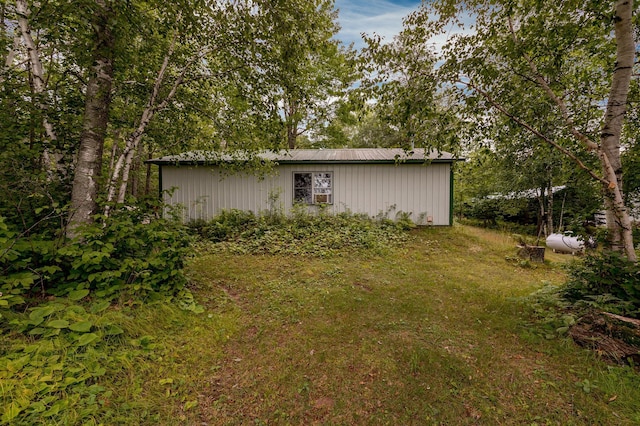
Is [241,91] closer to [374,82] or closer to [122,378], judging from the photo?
[374,82]

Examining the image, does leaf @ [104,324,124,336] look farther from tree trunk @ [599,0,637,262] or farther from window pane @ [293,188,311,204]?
window pane @ [293,188,311,204]

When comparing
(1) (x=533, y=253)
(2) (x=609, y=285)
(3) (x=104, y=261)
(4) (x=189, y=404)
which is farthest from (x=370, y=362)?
(1) (x=533, y=253)

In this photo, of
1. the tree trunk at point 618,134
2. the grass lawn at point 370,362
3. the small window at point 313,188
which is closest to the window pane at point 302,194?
the small window at point 313,188

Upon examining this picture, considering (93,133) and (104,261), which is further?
(93,133)

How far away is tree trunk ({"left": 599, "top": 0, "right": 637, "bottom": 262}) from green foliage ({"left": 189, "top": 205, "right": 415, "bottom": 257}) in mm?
3994

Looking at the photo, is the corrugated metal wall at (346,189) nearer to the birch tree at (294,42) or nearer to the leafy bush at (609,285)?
the birch tree at (294,42)

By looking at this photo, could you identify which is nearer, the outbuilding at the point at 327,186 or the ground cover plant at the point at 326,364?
the ground cover plant at the point at 326,364

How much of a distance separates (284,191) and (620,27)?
772 centimetres

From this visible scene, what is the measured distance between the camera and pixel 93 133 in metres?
3.19

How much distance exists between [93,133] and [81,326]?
94.2 inches

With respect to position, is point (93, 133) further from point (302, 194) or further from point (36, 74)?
point (302, 194)

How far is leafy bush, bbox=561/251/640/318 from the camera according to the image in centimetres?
257

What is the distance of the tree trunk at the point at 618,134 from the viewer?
2.78m

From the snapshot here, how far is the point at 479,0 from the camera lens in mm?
3430
